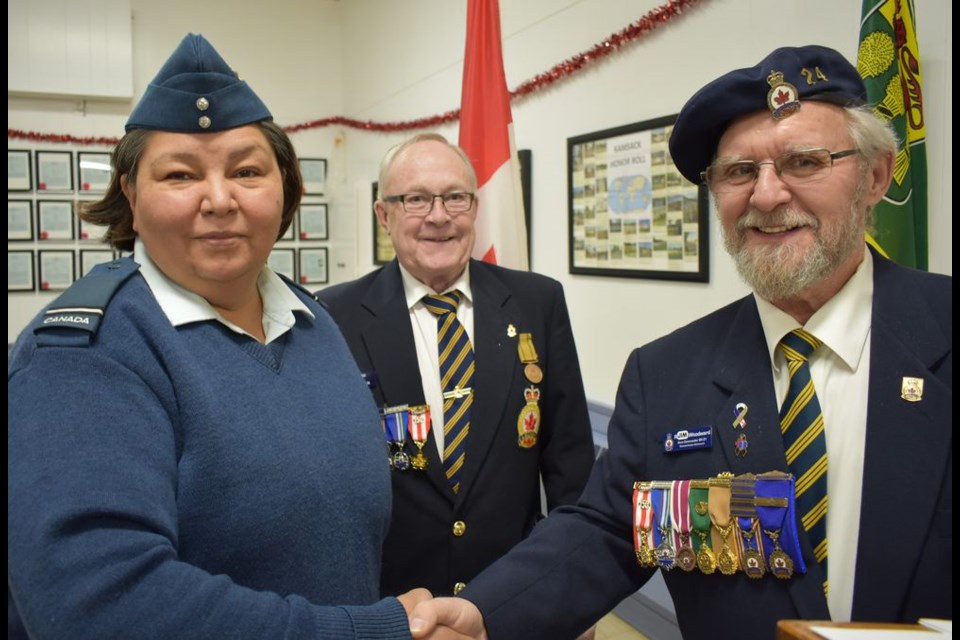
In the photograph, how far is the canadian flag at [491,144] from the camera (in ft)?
9.58

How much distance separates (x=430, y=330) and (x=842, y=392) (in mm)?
1086

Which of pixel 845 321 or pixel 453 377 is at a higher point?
pixel 845 321

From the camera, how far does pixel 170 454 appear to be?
98cm

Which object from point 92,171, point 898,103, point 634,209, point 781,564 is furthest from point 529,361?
point 92,171

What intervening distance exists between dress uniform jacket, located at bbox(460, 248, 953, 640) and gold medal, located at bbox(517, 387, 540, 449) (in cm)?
42

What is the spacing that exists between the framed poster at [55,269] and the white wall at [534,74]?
12cm

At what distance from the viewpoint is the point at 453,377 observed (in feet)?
6.45

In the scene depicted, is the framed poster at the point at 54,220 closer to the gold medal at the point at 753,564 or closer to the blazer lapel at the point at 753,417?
the blazer lapel at the point at 753,417

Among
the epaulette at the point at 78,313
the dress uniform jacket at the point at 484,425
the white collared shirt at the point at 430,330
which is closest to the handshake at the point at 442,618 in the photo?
the dress uniform jacket at the point at 484,425

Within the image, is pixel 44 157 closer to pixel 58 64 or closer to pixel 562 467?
pixel 58 64

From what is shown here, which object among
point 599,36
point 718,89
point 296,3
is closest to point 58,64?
point 296,3

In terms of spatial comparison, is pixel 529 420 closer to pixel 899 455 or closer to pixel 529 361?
pixel 529 361

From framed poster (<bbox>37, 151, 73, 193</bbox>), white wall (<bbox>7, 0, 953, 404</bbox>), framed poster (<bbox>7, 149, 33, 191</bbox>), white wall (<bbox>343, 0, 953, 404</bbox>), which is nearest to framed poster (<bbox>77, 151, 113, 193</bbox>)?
framed poster (<bbox>37, 151, 73, 193</bbox>)

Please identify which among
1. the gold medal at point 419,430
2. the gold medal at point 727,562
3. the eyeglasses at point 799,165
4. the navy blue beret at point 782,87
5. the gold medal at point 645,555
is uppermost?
the navy blue beret at point 782,87
